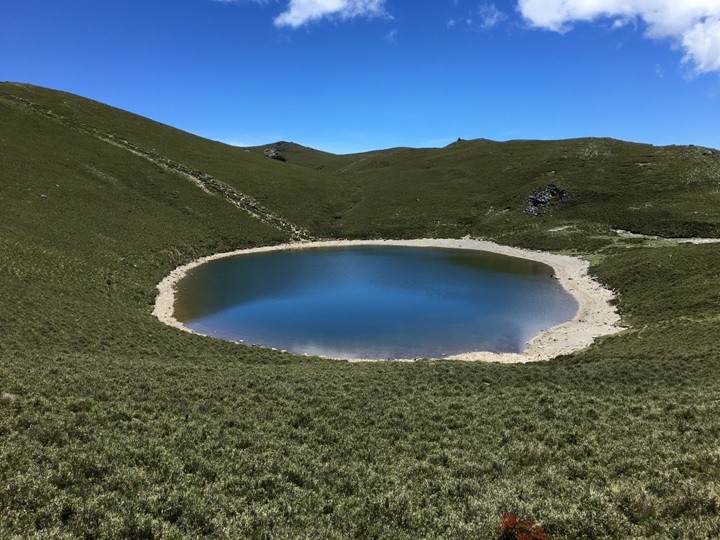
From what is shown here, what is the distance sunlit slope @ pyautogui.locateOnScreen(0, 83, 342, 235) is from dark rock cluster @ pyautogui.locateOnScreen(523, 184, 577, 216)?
42.4 metres

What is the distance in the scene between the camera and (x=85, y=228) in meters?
49.8

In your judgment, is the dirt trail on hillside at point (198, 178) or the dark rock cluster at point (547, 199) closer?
the dirt trail on hillside at point (198, 178)

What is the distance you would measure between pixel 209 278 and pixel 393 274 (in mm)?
22478

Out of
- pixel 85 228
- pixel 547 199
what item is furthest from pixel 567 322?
pixel 547 199

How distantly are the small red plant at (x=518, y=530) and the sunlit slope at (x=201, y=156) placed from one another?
7980 centimetres

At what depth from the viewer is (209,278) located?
160 feet

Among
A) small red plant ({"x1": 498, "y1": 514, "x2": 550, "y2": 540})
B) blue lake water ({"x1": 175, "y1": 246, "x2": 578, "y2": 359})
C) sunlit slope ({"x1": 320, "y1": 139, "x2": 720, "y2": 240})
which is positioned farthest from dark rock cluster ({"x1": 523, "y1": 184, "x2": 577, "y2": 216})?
small red plant ({"x1": 498, "y1": 514, "x2": 550, "y2": 540})

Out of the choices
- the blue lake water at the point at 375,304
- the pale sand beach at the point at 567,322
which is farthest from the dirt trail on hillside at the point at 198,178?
the blue lake water at the point at 375,304

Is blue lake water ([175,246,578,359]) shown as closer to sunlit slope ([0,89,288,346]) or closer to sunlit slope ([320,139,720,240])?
sunlit slope ([0,89,288,346])

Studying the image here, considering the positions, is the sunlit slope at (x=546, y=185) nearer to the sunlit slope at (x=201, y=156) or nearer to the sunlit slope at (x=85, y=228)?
the sunlit slope at (x=201, y=156)

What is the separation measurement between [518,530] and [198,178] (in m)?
89.4

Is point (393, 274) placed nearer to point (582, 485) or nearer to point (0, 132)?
point (582, 485)

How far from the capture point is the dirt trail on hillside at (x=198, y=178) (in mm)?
81938

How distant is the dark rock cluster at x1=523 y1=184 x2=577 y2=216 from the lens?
82625mm
